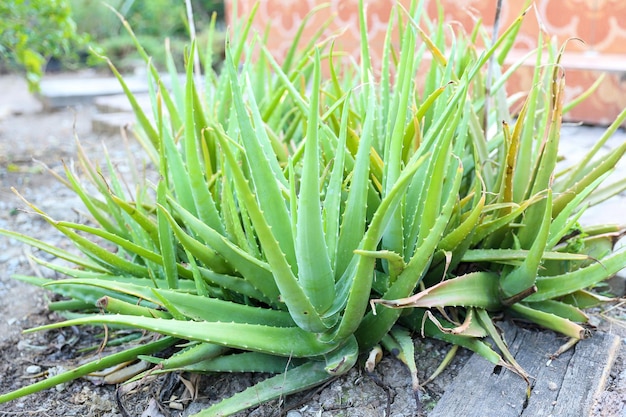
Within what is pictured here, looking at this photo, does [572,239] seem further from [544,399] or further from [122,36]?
[122,36]

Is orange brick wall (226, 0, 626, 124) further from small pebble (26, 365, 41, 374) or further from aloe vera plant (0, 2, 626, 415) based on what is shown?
small pebble (26, 365, 41, 374)

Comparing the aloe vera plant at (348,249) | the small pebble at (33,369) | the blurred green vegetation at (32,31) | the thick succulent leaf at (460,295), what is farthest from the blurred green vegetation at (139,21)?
the thick succulent leaf at (460,295)

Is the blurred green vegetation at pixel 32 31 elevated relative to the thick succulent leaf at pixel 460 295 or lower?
lower

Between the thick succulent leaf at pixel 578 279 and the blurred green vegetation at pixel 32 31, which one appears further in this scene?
the blurred green vegetation at pixel 32 31

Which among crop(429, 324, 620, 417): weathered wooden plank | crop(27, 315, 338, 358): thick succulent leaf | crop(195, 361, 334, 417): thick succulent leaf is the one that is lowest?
crop(195, 361, 334, 417): thick succulent leaf

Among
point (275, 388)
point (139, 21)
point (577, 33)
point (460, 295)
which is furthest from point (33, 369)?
point (139, 21)


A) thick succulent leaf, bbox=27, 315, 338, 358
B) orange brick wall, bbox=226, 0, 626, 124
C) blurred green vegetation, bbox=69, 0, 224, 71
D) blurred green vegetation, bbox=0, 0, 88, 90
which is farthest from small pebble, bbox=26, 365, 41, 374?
blurred green vegetation, bbox=69, 0, 224, 71

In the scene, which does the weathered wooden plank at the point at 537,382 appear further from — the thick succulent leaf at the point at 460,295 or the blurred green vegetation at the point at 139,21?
the blurred green vegetation at the point at 139,21

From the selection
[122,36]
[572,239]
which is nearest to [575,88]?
[572,239]
